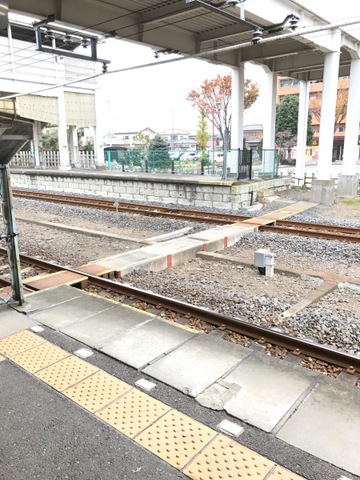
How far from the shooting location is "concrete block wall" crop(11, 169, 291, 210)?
48.0 feet

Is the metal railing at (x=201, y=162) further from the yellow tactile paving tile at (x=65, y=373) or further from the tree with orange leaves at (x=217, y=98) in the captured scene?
the tree with orange leaves at (x=217, y=98)

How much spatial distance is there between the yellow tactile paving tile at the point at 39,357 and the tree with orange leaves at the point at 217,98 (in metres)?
36.2

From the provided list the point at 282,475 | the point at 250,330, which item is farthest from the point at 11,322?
the point at 282,475

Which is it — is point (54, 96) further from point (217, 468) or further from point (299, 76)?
point (217, 468)

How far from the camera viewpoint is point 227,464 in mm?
2615

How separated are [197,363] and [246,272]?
3.87 m

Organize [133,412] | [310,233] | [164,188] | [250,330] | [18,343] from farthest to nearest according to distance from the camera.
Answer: [164,188]
[310,233]
[250,330]
[18,343]
[133,412]

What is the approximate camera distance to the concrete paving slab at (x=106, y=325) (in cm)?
445

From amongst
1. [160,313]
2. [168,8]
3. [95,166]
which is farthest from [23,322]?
[95,166]

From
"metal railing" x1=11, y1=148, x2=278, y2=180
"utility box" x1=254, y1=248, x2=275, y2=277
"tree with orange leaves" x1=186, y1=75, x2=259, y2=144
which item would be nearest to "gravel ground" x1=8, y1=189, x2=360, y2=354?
"utility box" x1=254, y1=248, x2=275, y2=277

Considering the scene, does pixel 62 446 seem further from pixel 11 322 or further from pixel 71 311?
pixel 71 311

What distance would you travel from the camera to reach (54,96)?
31141 mm

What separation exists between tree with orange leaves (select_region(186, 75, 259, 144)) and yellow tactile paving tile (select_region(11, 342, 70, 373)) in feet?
119

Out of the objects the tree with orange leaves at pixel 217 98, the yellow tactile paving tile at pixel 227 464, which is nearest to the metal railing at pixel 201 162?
the yellow tactile paving tile at pixel 227 464
